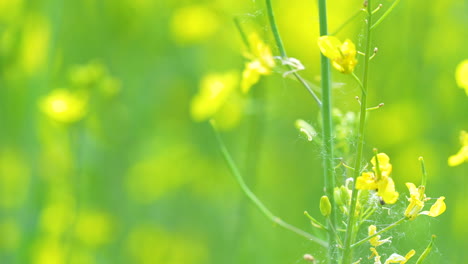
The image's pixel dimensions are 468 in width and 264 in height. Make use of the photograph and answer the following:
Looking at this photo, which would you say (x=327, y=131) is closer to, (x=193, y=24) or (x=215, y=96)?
(x=215, y=96)

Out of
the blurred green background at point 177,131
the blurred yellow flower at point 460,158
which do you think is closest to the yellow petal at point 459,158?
the blurred yellow flower at point 460,158

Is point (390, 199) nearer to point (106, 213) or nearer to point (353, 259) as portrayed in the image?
point (353, 259)

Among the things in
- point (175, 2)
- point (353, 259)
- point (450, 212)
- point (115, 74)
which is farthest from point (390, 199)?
point (175, 2)

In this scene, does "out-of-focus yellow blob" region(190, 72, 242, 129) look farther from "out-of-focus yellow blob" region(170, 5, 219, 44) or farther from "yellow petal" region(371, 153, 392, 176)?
"out-of-focus yellow blob" region(170, 5, 219, 44)

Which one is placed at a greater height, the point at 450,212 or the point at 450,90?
the point at 450,90

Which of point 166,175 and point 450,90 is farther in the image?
point 166,175
